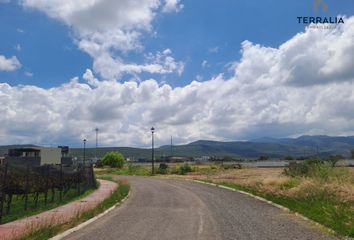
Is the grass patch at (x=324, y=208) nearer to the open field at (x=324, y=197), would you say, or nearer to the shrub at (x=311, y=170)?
the open field at (x=324, y=197)

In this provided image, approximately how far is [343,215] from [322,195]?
595cm

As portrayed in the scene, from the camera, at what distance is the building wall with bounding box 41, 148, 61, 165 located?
8038 centimetres

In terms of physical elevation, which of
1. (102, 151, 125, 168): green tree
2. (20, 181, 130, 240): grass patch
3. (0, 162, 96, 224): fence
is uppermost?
(102, 151, 125, 168): green tree

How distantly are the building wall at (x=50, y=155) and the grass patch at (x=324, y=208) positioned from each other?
62.0 metres

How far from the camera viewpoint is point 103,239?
11.8 m

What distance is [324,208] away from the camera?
1673 centimetres

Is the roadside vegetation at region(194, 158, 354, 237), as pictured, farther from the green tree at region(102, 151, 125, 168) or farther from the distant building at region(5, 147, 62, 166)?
the green tree at region(102, 151, 125, 168)

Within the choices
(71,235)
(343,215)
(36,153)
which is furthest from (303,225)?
(36,153)

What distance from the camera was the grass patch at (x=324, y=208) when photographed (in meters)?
13.2

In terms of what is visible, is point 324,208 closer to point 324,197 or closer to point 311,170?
point 324,197

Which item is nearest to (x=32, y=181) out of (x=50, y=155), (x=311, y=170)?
(x=311, y=170)

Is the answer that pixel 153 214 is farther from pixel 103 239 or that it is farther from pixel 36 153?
pixel 36 153

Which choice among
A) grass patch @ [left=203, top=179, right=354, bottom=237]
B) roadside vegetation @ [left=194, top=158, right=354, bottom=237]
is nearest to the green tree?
roadside vegetation @ [left=194, top=158, right=354, bottom=237]

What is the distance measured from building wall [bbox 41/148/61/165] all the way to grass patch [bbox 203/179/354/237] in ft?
203
